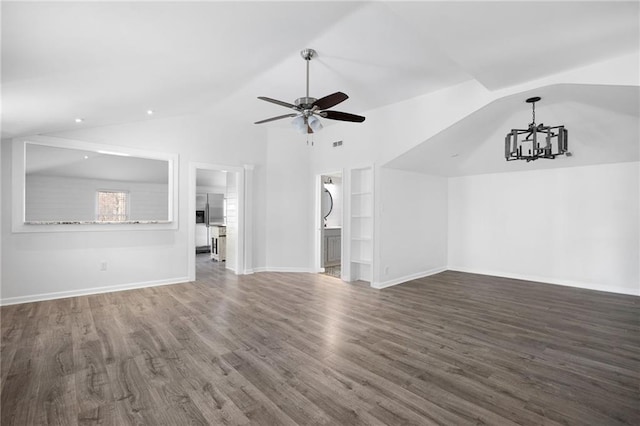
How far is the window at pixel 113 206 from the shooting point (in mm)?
5141

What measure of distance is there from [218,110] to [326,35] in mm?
3211

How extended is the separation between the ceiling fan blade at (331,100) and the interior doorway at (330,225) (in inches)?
118

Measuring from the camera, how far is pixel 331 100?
2.98 m

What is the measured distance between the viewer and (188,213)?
18.4 ft

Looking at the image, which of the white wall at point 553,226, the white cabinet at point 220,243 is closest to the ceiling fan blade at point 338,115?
the white wall at point 553,226

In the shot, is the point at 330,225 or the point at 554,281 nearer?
the point at 554,281

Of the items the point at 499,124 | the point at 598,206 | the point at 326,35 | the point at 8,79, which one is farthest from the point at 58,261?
the point at 598,206

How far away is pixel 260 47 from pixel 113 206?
14.0 feet

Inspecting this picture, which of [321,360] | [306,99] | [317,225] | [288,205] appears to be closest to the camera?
[321,360]

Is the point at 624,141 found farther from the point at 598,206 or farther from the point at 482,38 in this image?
the point at 482,38

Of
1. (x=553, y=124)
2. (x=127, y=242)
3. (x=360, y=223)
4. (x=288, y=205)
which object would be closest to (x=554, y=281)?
(x=553, y=124)

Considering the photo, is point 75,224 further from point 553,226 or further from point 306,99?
point 553,226

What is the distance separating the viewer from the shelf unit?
18.9 ft

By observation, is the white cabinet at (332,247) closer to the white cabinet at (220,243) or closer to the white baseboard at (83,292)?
the white cabinet at (220,243)
